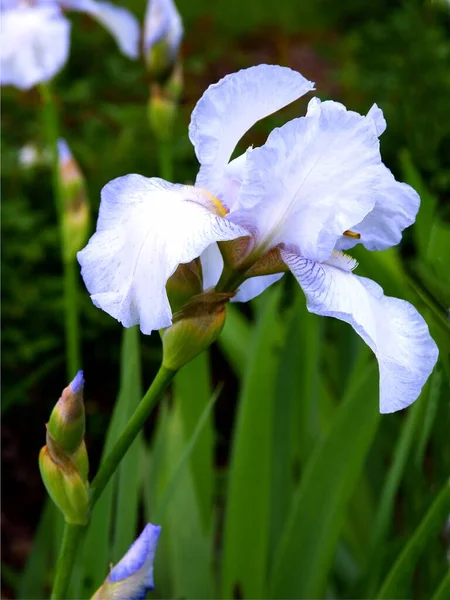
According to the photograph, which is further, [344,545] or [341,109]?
[344,545]

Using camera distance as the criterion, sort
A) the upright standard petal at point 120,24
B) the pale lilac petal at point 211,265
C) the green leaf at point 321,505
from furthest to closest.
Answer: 1. the upright standard petal at point 120,24
2. the green leaf at point 321,505
3. the pale lilac petal at point 211,265

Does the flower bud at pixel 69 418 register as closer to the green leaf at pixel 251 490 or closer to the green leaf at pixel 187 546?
the green leaf at pixel 187 546

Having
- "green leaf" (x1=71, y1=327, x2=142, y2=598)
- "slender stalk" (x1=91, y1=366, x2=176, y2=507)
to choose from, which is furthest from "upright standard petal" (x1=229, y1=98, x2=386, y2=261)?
"green leaf" (x1=71, y1=327, x2=142, y2=598)

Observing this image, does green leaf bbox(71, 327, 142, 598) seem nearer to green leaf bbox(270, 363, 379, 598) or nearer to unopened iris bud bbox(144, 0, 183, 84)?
green leaf bbox(270, 363, 379, 598)

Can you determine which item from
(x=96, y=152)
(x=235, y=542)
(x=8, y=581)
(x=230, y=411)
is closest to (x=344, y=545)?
(x=235, y=542)

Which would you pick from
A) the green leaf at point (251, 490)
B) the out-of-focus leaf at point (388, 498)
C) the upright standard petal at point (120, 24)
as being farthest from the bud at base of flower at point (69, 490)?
the upright standard petal at point (120, 24)

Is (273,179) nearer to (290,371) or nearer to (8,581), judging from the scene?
(290,371)
